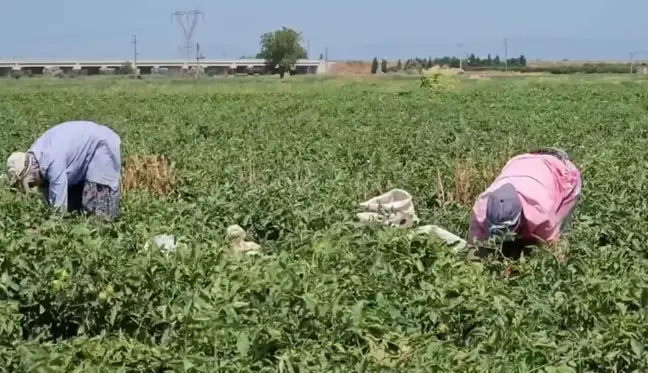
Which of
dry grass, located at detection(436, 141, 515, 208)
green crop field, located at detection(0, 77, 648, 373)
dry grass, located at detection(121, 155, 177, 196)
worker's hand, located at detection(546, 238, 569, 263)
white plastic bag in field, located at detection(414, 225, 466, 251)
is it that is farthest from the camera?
dry grass, located at detection(121, 155, 177, 196)

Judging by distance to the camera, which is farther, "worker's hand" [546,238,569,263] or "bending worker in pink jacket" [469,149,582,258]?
A: "bending worker in pink jacket" [469,149,582,258]

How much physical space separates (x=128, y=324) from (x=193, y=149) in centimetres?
876

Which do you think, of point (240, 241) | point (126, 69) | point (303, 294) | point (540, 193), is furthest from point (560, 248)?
point (126, 69)

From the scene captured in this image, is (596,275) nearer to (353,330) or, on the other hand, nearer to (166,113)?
(353,330)

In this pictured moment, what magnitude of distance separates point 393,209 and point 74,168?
7.29ft

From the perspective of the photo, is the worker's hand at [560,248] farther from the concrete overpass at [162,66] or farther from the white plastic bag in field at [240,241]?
the concrete overpass at [162,66]

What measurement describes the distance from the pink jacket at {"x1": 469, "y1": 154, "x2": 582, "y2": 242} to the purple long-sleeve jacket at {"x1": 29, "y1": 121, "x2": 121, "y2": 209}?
2.62 meters

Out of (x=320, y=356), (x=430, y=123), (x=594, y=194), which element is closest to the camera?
(x=320, y=356)

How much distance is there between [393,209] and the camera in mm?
7160

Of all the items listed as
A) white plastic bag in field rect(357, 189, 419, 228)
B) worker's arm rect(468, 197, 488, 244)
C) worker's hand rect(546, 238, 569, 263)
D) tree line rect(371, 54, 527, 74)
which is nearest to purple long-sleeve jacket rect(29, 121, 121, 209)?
white plastic bag in field rect(357, 189, 419, 228)

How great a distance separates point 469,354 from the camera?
12.1 feet

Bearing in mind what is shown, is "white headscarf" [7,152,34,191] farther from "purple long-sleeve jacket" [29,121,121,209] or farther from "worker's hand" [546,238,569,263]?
"worker's hand" [546,238,569,263]

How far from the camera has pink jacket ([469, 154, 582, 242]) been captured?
5.86 meters

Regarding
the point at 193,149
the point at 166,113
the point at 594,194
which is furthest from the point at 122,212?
the point at 166,113
